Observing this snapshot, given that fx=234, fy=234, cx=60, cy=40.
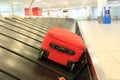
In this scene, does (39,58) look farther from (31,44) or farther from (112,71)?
(112,71)

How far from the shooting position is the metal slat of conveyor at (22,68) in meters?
2.01

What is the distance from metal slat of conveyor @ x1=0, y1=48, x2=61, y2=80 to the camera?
201 cm

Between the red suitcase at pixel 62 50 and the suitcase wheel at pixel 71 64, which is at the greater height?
the red suitcase at pixel 62 50

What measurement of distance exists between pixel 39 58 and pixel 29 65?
301 millimetres

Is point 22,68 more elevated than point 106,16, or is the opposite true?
point 22,68

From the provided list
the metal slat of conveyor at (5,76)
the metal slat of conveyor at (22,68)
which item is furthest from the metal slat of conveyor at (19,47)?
the metal slat of conveyor at (5,76)

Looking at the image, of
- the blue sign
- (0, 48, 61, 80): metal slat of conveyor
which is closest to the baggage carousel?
(0, 48, 61, 80): metal slat of conveyor

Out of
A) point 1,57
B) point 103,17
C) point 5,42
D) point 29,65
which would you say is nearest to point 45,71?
point 29,65

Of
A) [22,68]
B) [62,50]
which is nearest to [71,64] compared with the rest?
[62,50]

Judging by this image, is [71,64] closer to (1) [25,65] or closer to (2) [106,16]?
(1) [25,65]

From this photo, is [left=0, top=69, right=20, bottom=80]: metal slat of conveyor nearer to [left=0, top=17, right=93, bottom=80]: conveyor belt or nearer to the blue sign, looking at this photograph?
[left=0, top=17, right=93, bottom=80]: conveyor belt

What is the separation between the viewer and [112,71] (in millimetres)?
3018

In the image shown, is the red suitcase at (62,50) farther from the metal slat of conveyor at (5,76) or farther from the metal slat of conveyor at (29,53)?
the metal slat of conveyor at (5,76)

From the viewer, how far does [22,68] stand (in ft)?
7.06
